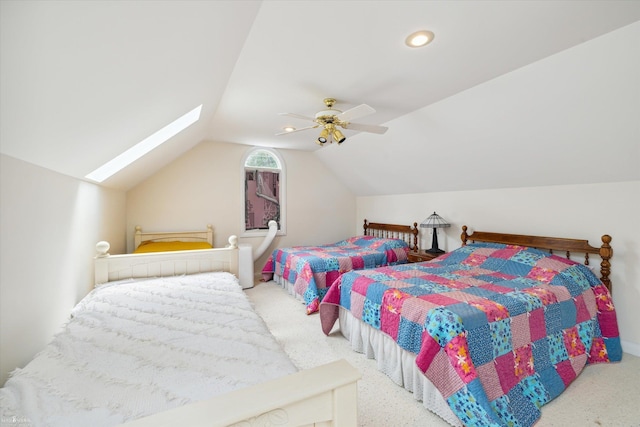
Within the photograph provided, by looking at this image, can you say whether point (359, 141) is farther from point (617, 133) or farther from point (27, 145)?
point (27, 145)

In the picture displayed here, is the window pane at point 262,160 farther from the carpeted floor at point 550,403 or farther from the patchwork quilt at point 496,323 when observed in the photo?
the carpeted floor at point 550,403

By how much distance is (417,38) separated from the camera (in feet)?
5.52

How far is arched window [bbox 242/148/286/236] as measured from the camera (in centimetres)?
465

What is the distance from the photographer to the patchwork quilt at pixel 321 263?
3400mm

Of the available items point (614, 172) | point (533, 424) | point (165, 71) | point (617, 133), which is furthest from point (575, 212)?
point (165, 71)

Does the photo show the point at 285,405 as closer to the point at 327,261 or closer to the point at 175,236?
the point at 327,261

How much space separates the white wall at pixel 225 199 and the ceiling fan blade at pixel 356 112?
2.55 m

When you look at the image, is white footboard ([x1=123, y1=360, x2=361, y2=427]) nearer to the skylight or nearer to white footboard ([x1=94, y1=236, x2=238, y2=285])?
the skylight

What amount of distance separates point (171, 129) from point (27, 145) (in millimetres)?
1663

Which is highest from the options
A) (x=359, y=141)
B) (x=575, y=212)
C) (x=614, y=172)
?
(x=359, y=141)

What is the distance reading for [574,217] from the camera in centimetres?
259

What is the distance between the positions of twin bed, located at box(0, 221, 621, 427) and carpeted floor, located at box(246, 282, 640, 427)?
0.27 feet

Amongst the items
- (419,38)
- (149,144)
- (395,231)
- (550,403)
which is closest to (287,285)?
(395,231)

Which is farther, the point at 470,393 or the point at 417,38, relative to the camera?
the point at 417,38
